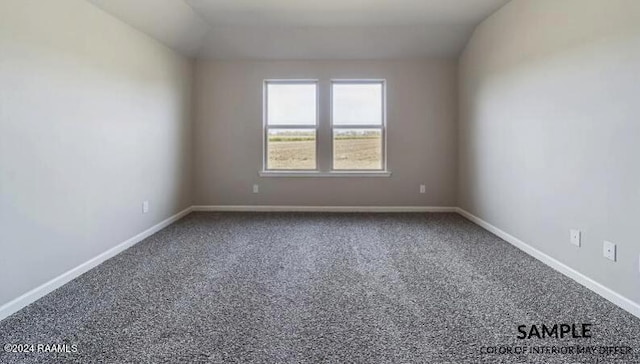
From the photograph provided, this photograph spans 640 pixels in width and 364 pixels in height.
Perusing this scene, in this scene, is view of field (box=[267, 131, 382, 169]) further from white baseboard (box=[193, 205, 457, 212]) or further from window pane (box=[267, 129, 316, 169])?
white baseboard (box=[193, 205, 457, 212])

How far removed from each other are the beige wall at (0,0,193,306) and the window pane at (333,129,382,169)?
257 cm

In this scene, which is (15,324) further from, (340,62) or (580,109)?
(340,62)

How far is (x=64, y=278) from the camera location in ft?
8.92

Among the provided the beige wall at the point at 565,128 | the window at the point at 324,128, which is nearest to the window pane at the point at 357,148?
the window at the point at 324,128

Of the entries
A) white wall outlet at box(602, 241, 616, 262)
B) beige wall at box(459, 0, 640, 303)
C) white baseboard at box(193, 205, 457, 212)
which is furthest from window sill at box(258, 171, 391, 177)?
white wall outlet at box(602, 241, 616, 262)

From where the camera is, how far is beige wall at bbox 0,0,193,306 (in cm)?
229

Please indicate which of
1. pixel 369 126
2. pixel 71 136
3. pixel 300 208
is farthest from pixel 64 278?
pixel 369 126

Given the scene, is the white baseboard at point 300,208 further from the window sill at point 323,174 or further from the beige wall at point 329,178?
the window sill at point 323,174

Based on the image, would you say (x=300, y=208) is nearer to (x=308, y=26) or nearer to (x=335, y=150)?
(x=335, y=150)

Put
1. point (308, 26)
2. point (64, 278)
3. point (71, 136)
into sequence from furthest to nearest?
point (308, 26)
point (71, 136)
point (64, 278)

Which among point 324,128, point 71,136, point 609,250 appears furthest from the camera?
point 324,128

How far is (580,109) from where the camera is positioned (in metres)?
2.69

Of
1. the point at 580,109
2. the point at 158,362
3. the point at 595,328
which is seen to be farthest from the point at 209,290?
the point at 580,109

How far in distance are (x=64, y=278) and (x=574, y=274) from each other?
13.0 ft
